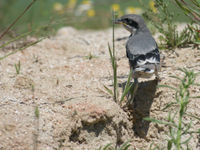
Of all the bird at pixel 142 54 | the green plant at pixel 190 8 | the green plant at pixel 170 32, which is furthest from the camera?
the green plant at pixel 170 32

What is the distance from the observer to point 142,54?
3.45 meters

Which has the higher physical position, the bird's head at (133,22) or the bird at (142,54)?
the bird's head at (133,22)

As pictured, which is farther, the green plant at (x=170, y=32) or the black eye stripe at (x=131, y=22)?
the black eye stripe at (x=131, y=22)

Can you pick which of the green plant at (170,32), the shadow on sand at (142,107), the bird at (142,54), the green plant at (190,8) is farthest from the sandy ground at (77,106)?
the green plant at (190,8)

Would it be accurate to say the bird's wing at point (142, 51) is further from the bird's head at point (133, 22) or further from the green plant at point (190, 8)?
the green plant at point (190, 8)

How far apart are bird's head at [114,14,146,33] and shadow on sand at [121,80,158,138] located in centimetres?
120

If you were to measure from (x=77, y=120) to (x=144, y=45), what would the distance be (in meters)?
1.34

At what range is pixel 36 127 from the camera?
269 centimetres

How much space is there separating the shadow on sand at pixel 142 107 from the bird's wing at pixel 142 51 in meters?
0.29

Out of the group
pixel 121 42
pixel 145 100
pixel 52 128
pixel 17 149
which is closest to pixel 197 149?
pixel 145 100

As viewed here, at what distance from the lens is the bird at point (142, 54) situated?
3182 millimetres

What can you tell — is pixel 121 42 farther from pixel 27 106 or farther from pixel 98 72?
pixel 27 106

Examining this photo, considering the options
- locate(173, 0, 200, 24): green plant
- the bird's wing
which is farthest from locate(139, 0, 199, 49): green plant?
locate(173, 0, 200, 24): green plant

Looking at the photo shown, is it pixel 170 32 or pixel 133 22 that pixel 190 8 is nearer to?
pixel 170 32
